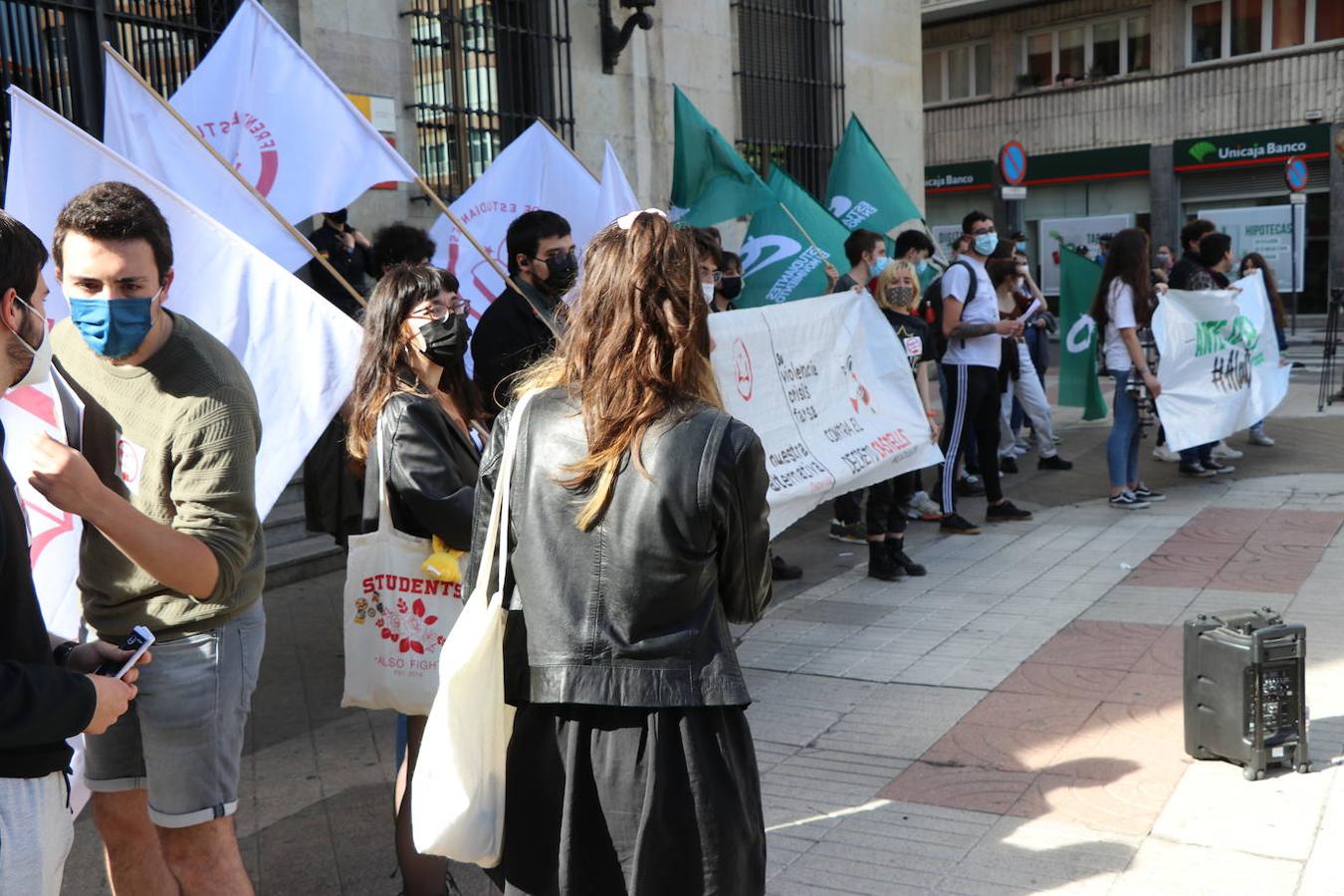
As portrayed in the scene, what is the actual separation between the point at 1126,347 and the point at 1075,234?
66.1ft

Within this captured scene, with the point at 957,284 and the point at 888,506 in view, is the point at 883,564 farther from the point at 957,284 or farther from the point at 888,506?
the point at 957,284

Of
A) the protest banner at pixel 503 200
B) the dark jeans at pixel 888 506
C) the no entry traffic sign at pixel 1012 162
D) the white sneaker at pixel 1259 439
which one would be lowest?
the white sneaker at pixel 1259 439

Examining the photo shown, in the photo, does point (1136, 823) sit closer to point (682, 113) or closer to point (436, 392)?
point (436, 392)

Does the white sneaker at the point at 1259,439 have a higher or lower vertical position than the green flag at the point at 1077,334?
lower

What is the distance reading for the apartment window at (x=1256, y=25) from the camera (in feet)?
86.7

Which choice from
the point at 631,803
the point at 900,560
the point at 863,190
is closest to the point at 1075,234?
the point at 863,190

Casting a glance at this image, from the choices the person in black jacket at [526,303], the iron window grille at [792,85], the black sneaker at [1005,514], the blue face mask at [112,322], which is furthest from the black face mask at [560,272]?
the iron window grille at [792,85]

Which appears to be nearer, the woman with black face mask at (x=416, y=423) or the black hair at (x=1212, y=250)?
the woman with black face mask at (x=416, y=423)

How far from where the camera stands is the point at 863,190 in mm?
10875

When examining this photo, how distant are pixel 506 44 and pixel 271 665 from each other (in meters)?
6.33

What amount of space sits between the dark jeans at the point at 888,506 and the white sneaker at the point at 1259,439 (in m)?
5.47

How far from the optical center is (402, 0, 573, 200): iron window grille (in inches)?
396

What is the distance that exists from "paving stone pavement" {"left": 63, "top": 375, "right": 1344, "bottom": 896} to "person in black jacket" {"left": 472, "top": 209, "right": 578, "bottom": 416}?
1562mm

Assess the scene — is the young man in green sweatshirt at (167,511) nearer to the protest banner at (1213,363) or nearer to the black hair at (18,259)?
the black hair at (18,259)
